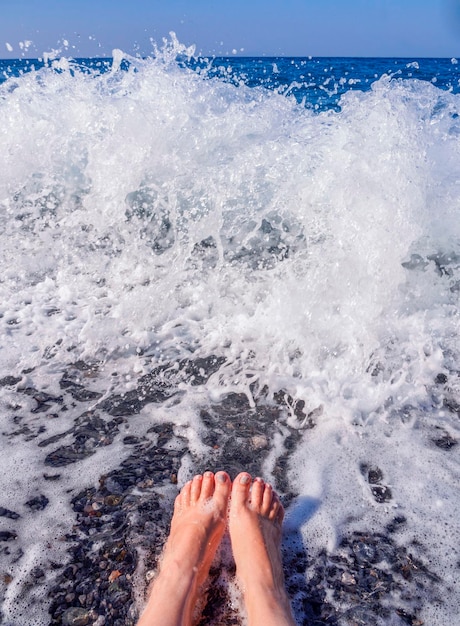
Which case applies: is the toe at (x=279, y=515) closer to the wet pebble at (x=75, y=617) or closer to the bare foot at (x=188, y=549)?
the bare foot at (x=188, y=549)

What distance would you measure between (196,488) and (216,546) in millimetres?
246

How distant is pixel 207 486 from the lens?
216cm

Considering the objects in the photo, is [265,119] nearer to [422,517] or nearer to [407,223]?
[407,223]

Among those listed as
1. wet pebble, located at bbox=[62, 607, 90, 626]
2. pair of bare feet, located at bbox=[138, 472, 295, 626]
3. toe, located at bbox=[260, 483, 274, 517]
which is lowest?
wet pebble, located at bbox=[62, 607, 90, 626]

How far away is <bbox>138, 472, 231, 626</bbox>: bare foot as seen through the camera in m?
1.64

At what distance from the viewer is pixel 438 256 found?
158 inches

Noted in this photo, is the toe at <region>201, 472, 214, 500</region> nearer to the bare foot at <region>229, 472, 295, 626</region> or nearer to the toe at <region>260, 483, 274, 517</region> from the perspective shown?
the bare foot at <region>229, 472, 295, 626</region>

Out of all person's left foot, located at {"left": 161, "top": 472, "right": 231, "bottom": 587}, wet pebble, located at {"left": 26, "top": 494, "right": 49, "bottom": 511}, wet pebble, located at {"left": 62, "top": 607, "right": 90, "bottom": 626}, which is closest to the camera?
wet pebble, located at {"left": 62, "top": 607, "right": 90, "bottom": 626}

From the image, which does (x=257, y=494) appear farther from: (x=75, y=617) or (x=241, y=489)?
(x=75, y=617)

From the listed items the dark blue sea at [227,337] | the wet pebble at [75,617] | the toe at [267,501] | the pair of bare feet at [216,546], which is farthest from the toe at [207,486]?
the wet pebble at [75,617]

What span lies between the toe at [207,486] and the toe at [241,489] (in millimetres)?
98

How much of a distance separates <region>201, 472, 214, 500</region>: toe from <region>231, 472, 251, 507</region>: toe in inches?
3.8

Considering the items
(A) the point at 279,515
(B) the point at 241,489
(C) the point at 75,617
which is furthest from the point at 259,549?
(C) the point at 75,617

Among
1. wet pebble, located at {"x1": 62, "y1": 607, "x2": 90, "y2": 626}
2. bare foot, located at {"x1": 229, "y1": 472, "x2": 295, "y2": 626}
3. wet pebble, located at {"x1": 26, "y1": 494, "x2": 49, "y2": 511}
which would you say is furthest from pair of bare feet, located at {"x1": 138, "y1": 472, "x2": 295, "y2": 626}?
wet pebble, located at {"x1": 26, "y1": 494, "x2": 49, "y2": 511}
